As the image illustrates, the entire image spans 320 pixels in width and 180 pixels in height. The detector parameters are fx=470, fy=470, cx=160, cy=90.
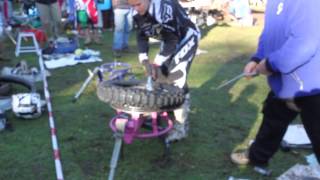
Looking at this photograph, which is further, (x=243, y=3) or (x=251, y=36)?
(x=243, y=3)

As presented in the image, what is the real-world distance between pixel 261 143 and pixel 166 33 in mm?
1464

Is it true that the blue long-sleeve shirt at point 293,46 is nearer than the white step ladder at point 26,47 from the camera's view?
Yes

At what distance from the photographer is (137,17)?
4754mm

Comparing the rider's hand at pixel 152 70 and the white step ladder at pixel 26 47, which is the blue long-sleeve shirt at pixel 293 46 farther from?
the white step ladder at pixel 26 47

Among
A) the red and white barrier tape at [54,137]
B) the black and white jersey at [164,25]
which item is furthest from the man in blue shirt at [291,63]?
the red and white barrier tape at [54,137]

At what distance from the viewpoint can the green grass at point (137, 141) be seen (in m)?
4.54

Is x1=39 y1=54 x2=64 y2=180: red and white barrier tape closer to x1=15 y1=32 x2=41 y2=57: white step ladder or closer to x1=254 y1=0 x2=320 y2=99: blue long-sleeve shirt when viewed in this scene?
x1=254 y1=0 x2=320 y2=99: blue long-sleeve shirt

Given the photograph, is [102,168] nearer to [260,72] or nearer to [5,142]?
[5,142]

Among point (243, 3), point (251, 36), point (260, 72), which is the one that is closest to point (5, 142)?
point (260, 72)

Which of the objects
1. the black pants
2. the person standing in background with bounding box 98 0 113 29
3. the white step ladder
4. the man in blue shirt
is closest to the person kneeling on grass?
Result: the black pants

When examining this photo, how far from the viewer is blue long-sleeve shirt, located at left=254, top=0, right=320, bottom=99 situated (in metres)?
3.25

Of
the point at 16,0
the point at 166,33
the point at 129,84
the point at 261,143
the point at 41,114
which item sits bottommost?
the point at 16,0

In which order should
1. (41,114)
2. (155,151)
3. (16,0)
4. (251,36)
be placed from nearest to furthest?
(155,151), (41,114), (251,36), (16,0)

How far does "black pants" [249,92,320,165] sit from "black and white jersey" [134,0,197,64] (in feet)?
4.00
